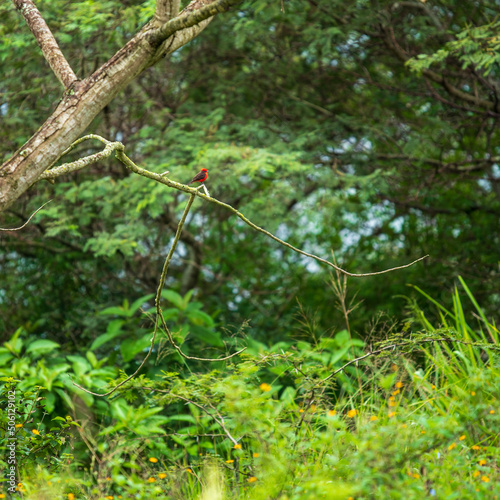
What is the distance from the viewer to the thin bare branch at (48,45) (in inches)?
102

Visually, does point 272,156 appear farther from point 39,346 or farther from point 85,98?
point 39,346

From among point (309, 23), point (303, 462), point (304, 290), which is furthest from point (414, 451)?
point (304, 290)

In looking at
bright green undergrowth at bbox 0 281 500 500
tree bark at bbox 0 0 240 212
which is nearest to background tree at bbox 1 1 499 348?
tree bark at bbox 0 0 240 212

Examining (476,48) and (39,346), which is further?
(476,48)

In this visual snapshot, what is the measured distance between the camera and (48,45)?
2723mm

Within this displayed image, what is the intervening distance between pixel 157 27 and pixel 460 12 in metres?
4.11

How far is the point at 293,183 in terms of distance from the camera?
4887mm

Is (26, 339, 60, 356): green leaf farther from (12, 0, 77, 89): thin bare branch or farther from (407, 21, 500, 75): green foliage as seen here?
(407, 21, 500, 75): green foliage

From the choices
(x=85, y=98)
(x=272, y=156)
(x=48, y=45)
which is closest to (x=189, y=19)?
(x=85, y=98)

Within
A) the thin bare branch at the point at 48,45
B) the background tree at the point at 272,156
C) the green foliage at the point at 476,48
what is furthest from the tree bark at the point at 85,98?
the green foliage at the point at 476,48

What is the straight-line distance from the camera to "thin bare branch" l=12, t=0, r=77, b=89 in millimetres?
2581

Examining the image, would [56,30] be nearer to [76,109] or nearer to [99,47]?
[99,47]

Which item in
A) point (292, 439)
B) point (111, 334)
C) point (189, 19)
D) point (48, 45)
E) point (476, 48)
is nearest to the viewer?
point (292, 439)

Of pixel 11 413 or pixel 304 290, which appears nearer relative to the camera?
pixel 11 413
